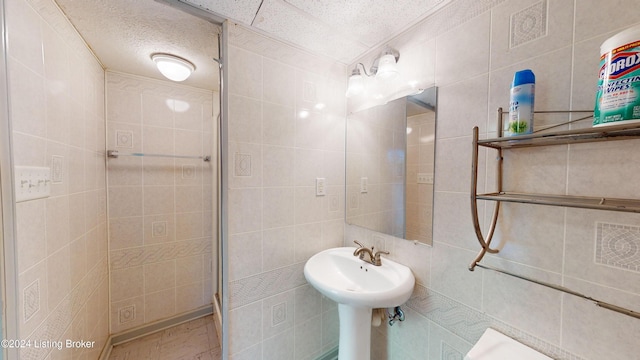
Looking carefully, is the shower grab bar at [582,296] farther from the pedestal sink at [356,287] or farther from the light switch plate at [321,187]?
the light switch plate at [321,187]

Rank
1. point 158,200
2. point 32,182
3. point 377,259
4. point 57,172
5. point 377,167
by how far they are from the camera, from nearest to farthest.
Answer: point 32,182 < point 57,172 < point 377,259 < point 377,167 < point 158,200

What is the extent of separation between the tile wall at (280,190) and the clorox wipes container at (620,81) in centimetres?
114

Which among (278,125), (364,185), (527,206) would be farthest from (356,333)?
(278,125)

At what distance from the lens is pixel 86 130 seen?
1.28 metres

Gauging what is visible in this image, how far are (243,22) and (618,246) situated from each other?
5.45 feet

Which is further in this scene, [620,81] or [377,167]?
[377,167]

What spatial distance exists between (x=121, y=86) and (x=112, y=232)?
112cm

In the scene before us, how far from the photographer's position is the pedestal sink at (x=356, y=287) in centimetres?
92

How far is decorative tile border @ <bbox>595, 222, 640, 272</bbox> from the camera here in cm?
58

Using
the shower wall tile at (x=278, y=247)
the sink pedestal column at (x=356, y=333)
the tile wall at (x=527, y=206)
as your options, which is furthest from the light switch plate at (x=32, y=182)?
the tile wall at (x=527, y=206)

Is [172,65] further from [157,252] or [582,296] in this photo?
[582,296]

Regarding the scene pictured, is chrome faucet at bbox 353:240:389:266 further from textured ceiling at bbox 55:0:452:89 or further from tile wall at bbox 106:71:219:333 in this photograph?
tile wall at bbox 106:71:219:333

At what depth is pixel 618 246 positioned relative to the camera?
60 cm

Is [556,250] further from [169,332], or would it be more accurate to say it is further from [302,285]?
[169,332]
